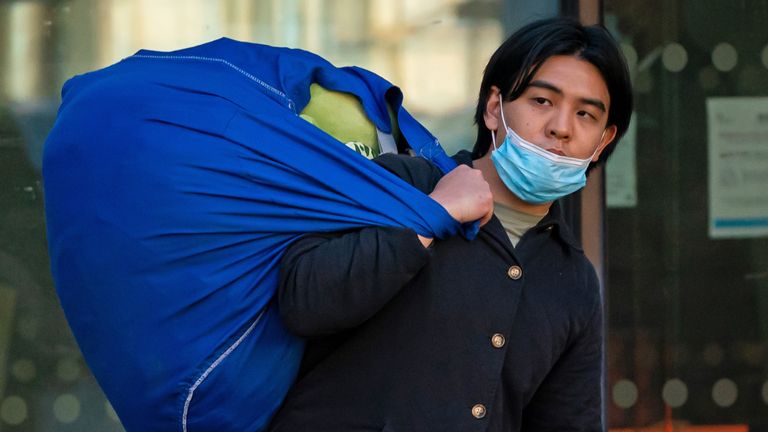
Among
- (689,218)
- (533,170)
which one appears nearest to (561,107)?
(533,170)

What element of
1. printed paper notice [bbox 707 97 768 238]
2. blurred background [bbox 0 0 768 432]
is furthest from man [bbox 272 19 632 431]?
printed paper notice [bbox 707 97 768 238]

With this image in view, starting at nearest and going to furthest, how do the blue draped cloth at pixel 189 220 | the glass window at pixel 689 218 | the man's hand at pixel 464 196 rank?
the blue draped cloth at pixel 189 220, the man's hand at pixel 464 196, the glass window at pixel 689 218

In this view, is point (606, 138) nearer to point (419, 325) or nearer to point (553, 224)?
point (553, 224)

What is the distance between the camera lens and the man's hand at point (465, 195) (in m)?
2.31

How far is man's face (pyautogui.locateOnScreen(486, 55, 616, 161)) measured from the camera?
251 centimetres

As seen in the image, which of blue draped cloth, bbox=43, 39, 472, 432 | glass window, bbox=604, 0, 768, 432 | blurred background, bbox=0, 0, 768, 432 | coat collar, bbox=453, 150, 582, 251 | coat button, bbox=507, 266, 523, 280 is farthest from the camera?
glass window, bbox=604, 0, 768, 432

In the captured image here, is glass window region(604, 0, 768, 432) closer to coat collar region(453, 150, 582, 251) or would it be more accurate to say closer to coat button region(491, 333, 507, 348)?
coat collar region(453, 150, 582, 251)

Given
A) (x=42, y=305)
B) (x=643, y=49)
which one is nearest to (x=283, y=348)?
(x=42, y=305)

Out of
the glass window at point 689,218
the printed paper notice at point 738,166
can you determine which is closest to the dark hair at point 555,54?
the glass window at point 689,218

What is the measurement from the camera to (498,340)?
2.40 m

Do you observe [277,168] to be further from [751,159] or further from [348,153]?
[751,159]

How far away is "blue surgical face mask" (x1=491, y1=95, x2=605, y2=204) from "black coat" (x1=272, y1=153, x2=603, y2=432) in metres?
0.08

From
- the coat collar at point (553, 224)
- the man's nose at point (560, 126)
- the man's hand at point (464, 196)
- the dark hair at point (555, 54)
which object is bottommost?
the coat collar at point (553, 224)

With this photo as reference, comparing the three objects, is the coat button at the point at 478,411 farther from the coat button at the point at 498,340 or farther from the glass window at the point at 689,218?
the glass window at the point at 689,218
